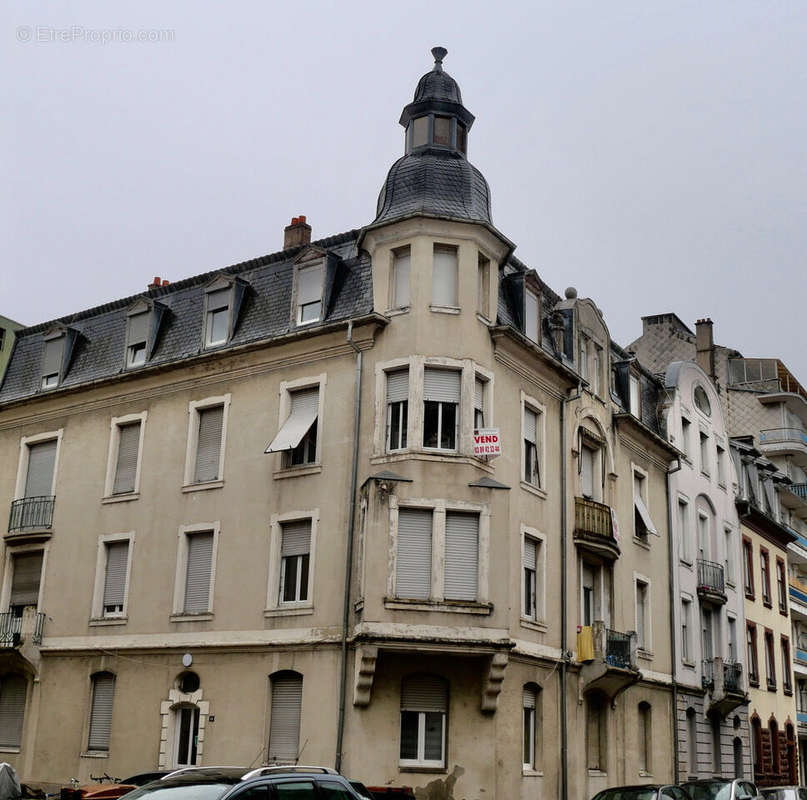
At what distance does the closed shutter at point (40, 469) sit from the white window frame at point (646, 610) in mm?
17309

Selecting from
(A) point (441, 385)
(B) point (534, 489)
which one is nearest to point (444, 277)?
(A) point (441, 385)

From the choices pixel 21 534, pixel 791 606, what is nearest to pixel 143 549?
pixel 21 534

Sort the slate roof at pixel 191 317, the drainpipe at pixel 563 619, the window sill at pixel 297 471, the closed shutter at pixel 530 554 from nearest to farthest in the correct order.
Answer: the window sill at pixel 297 471 → the drainpipe at pixel 563 619 → the closed shutter at pixel 530 554 → the slate roof at pixel 191 317

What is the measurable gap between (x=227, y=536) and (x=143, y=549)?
9.81 feet

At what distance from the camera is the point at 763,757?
4022 cm

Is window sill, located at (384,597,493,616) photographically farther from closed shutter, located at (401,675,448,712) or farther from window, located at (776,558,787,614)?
window, located at (776,558,787,614)

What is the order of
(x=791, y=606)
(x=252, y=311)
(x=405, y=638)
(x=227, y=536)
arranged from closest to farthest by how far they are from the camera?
(x=405, y=638)
(x=227, y=536)
(x=252, y=311)
(x=791, y=606)

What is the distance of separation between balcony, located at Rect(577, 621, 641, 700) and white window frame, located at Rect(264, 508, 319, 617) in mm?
7574

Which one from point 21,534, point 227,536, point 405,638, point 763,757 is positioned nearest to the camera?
point 405,638

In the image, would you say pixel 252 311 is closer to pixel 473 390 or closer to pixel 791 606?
pixel 473 390

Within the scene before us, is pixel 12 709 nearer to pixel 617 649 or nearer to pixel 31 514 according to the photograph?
pixel 31 514

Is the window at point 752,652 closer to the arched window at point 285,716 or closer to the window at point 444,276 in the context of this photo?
the window at point 444,276

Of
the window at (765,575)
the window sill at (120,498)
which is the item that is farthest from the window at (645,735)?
the window sill at (120,498)

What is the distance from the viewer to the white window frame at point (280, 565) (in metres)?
24.4
